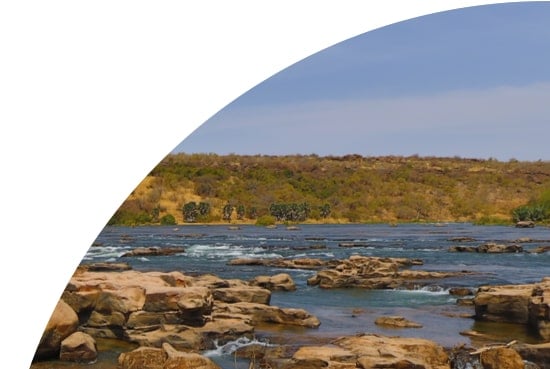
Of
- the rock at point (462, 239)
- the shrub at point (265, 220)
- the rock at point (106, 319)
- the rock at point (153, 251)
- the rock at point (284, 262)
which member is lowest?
the rock at point (106, 319)

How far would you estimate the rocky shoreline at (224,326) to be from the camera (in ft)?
16.3

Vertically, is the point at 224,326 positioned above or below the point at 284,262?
below

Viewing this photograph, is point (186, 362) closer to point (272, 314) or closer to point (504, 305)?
point (272, 314)

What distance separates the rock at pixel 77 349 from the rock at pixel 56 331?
0.04 meters

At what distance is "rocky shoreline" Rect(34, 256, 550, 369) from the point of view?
498 cm

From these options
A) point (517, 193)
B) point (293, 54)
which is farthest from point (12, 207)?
point (517, 193)

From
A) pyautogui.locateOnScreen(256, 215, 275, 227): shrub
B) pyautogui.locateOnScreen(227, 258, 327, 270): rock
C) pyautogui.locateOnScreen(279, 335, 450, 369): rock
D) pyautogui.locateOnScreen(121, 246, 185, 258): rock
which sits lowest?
pyautogui.locateOnScreen(279, 335, 450, 369): rock

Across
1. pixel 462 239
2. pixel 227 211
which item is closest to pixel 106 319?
pixel 227 211

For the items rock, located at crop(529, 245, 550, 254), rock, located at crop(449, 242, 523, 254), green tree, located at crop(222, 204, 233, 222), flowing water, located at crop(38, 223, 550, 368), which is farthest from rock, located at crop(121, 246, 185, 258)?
rock, located at crop(529, 245, 550, 254)

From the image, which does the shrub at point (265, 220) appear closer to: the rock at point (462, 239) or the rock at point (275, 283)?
the rock at point (275, 283)

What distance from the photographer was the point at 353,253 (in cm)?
1138

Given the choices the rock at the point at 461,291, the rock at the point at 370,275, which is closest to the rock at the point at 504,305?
the rock at the point at 461,291

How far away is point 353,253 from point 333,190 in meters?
1.37

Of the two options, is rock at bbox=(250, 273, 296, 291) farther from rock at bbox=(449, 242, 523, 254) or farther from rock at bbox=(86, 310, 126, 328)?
rock at bbox=(449, 242, 523, 254)
